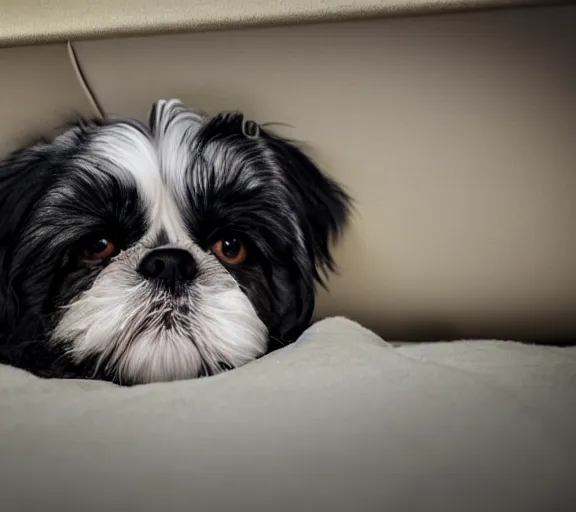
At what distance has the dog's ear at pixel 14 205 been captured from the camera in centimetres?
105

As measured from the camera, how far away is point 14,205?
3.49 ft

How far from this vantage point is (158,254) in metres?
0.99

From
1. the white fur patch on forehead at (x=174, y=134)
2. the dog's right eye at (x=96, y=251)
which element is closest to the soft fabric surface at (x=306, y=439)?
the dog's right eye at (x=96, y=251)

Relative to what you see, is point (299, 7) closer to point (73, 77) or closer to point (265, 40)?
point (265, 40)

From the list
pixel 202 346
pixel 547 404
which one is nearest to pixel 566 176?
pixel 547 404

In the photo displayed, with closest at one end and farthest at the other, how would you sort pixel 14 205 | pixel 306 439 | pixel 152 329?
1. pixel 306 439
2. pixel 152 329
3. pixel 14 205

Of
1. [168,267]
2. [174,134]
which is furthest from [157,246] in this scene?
[174,134]

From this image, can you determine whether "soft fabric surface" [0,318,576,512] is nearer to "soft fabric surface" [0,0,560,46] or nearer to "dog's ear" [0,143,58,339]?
"dog's ear" [0,143,58,339]

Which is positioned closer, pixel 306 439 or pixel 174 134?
pixel 306 439

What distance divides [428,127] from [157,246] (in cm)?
44

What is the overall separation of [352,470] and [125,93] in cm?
73

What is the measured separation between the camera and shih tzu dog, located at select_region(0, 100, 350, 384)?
97 cm

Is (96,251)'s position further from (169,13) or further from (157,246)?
(169,13)

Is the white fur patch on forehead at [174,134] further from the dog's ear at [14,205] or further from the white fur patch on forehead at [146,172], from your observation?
the dog's ear at [14,205]
